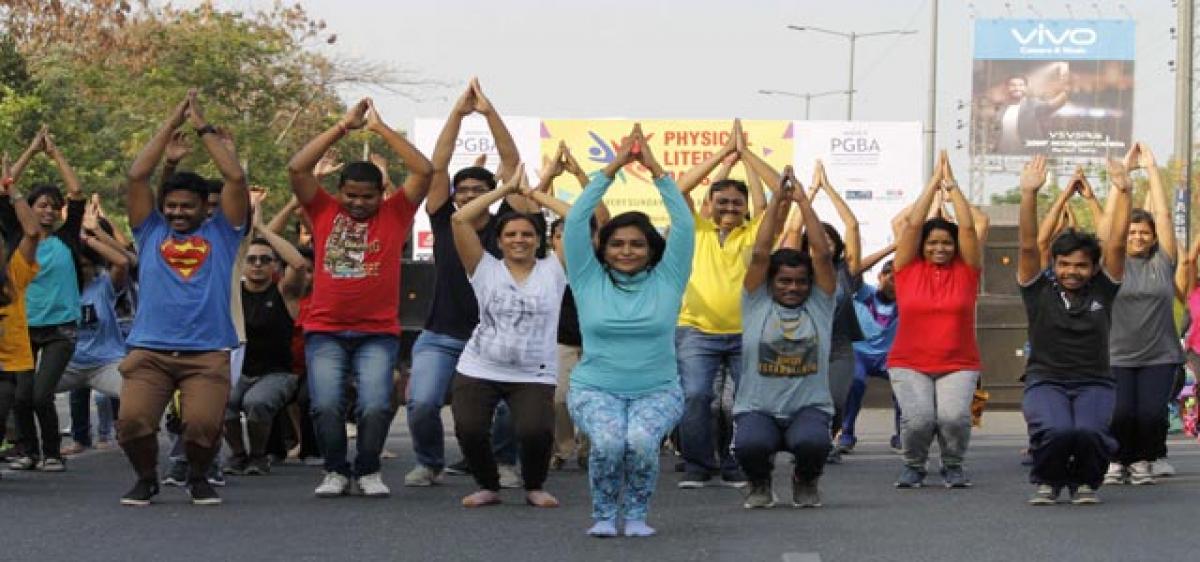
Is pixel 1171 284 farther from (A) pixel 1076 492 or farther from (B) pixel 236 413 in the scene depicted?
(B) pixel 236 413

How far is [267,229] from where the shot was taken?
14492 millimetres

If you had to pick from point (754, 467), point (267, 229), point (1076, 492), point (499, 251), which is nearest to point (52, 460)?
point (267, 229)

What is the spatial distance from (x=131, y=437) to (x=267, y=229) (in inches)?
87.2

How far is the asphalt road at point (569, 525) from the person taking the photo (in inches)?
417

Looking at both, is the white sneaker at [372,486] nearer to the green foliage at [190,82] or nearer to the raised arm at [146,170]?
the raised arm at [146,170]

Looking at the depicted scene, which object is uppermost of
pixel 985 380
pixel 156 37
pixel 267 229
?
pixel 156 37

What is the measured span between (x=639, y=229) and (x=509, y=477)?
10.6 feet

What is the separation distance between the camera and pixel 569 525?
11.8 meters

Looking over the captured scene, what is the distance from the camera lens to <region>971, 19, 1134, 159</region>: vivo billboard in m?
84.2

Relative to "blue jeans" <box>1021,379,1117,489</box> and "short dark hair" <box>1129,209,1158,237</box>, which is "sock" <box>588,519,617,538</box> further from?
"short dark hair" <box>1129,209,1158,237</box>

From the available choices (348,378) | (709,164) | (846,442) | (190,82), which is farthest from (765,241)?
(190,82)

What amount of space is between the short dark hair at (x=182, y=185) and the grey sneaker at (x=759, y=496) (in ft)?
10.4

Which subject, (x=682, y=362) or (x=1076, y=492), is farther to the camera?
(x=682, y=362)

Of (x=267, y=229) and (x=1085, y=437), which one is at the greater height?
(x=267, y=229)
